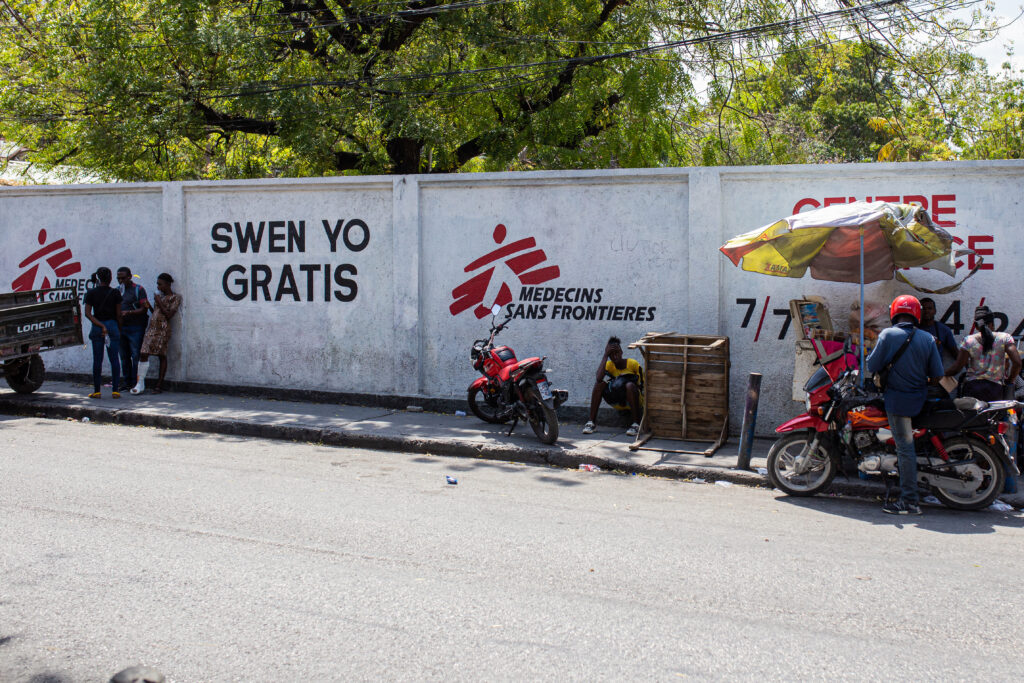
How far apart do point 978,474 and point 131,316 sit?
10861 millimetres

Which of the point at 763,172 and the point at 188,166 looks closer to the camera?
the point at 763,172

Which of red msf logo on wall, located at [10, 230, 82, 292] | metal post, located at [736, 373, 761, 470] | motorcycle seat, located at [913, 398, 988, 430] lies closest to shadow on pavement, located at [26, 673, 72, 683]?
metal post, located at [736, 373, 761, 470]

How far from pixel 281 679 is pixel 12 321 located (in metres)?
9.65

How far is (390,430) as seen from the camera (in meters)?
10.3

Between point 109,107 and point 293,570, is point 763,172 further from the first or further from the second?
point 109,107

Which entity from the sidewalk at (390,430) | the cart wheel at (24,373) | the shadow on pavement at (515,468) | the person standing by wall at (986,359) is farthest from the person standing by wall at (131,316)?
the person standing by wall at (986,359)

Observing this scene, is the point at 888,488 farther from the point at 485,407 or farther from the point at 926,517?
the point at 485,407

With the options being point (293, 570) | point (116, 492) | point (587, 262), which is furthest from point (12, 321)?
point (293, 570)

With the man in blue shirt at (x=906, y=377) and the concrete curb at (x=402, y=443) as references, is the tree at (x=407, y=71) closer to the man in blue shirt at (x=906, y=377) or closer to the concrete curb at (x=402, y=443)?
the concrete curb at (x=402, y=443)

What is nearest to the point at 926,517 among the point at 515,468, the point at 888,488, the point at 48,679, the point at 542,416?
the point at 888,488

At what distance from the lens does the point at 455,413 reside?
11.5 m

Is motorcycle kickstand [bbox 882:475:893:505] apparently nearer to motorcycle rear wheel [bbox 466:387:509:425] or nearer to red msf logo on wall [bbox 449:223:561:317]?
motorcycle rear wheel [bbox 466:387:509:425]

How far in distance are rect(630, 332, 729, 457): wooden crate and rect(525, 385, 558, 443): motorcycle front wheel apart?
89 centimetres

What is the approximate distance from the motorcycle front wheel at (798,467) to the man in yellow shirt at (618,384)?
95.4 inches
